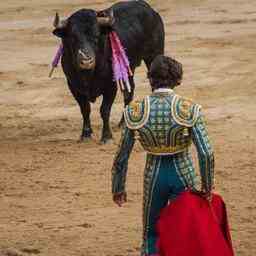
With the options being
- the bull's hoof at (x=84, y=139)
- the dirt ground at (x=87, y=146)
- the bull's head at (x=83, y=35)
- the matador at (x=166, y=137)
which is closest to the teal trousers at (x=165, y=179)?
the matador at (x=166, y=137)

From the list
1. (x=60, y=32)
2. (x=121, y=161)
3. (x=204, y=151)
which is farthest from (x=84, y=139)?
(x=204, y=151)

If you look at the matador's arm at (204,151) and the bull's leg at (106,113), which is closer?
the matador's arm at (204,151)

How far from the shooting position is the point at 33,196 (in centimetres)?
998

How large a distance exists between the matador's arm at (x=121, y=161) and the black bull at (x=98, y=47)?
5225 mm

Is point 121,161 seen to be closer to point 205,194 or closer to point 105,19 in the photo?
point 205,194

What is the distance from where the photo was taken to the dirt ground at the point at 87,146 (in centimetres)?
862

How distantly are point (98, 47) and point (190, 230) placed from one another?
19.9 feet

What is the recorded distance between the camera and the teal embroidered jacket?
644cm

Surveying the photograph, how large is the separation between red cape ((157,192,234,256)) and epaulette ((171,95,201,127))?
449 millimetres

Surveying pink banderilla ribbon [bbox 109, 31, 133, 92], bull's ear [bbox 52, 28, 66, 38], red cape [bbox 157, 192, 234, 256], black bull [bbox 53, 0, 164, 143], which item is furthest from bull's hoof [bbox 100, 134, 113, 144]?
red cape [bbox 157, 192, 234, 256]

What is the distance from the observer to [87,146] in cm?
1221

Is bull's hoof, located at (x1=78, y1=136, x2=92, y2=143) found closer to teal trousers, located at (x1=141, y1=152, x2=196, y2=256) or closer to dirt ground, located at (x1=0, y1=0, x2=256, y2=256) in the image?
dirt ground, located at (x1=0, y1=0, x2=256, y2=256)

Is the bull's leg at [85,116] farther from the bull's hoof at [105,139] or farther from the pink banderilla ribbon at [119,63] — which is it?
the pink banderilla ribbon at [119,63]

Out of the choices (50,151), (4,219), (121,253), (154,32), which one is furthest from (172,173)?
(154,32)
